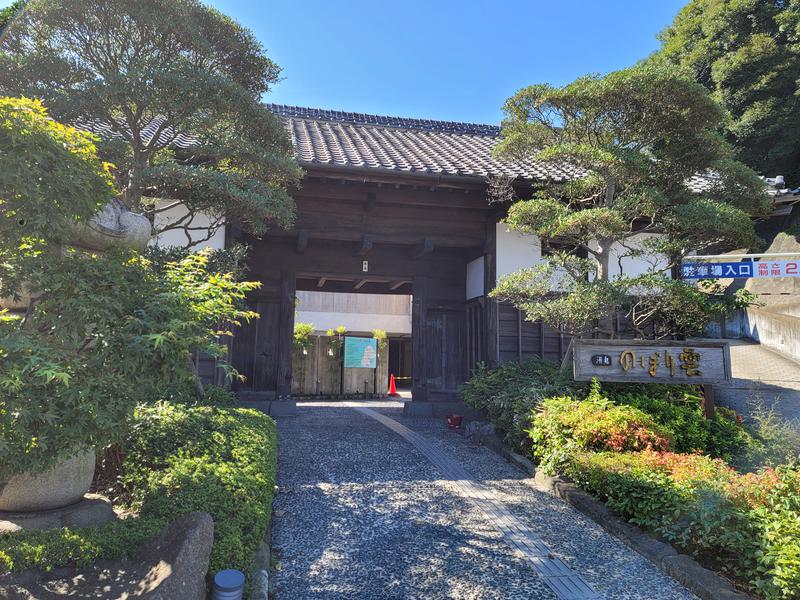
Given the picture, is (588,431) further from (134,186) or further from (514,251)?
(134,186)

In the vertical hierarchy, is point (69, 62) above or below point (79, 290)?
above

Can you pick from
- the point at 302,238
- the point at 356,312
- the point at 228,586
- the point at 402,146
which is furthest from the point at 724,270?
the point at 356,312

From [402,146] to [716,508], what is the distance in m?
9.13

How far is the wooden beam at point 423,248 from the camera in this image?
9.27 metres

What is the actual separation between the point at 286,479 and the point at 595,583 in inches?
129

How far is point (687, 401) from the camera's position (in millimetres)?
7156

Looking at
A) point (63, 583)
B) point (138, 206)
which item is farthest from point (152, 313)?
point (138, 206)

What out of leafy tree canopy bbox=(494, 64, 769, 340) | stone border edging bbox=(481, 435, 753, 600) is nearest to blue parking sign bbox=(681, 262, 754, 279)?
leafy tree canopy bbox=(494, 64, 769, 340)

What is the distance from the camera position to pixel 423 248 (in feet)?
30.9

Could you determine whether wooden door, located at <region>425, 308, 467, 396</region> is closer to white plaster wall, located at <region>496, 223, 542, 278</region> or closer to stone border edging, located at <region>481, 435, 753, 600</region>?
white plaster wall, located at <region>496, 223, 542, 278</region>

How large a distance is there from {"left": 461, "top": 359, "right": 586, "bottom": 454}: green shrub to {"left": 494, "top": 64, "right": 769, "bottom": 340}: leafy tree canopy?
0.94 m

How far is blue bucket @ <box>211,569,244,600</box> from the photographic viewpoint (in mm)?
2609

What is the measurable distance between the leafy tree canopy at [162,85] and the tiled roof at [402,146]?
185 cm

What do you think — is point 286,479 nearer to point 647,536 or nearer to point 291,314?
point 647,536
